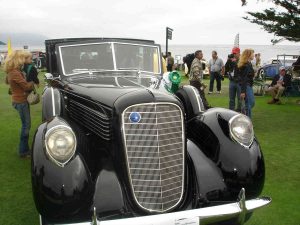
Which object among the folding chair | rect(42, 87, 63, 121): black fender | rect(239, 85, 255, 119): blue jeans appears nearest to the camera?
rect(42, 87, 63, 121): black fender

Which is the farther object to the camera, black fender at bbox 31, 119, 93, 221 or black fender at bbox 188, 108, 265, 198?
black fender at bbox 188, 108, 265, 198

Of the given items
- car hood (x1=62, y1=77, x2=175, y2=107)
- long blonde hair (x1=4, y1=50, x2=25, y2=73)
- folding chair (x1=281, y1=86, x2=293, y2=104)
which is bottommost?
folding chair (x1=281, y1=86, x2=293, y2=104)

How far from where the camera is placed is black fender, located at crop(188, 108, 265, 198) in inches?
135

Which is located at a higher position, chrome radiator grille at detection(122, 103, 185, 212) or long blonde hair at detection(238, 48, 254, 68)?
long blonde hair at detection(238, 48, 254, 68)

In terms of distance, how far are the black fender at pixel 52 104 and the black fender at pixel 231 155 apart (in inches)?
67.6

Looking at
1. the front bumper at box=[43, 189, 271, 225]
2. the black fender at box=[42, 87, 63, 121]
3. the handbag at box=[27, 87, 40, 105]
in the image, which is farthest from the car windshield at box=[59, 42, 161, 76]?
the front bumper at box=[43, 189, 271, 225]

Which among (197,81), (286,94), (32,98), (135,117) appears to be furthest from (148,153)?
(286,94)

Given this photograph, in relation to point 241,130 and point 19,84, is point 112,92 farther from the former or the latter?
point 19,84

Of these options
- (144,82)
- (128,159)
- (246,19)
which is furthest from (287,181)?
(246,19)

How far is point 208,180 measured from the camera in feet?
11.2

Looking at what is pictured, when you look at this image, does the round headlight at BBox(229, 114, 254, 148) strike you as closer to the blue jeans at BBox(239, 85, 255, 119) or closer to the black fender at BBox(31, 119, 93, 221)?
the black fender at BBox(31, 119, 93, 221)

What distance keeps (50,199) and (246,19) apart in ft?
45.8

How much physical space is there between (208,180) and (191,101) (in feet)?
4.47

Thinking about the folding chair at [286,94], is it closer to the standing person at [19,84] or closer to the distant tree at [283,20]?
the distant tree at [283,20]
